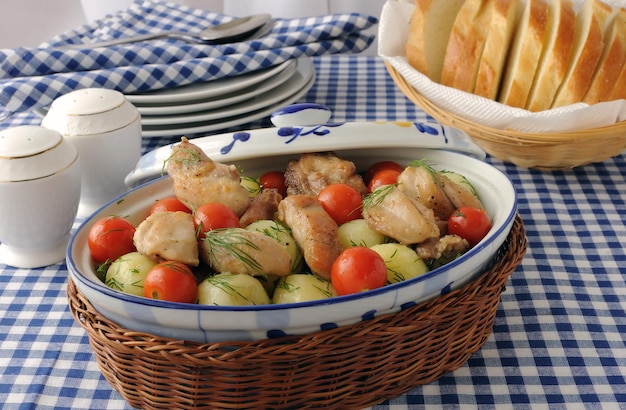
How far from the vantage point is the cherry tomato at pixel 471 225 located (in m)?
1.09

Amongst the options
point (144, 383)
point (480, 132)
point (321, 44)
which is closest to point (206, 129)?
point (321, 44)

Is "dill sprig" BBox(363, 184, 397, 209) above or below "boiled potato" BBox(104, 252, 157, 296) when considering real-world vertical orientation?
above

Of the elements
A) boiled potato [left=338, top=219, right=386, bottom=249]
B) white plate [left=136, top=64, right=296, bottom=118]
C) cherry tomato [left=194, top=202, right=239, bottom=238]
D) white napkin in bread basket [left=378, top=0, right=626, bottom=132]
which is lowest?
white plate [left=136, top=64, right=296, bottom=118]

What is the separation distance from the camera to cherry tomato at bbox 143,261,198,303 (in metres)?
0.95

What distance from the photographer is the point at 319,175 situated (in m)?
1.23

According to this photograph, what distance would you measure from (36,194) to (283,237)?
0.52 meters

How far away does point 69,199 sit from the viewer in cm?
134

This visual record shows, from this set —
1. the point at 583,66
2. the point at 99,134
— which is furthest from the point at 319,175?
the point at 583,66

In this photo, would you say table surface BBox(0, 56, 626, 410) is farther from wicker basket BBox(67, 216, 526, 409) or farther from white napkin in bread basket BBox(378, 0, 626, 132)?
white napkin in bread basket BBox(378, 0, 626, 132)

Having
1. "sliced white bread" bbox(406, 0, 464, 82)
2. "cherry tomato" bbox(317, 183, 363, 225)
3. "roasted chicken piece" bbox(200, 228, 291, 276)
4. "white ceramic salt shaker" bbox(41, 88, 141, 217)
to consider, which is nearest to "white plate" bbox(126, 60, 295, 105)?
"white ceramic salt shaker" bbox(41, 88, 141, 217)

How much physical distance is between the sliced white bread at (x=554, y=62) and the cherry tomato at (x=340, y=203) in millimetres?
722

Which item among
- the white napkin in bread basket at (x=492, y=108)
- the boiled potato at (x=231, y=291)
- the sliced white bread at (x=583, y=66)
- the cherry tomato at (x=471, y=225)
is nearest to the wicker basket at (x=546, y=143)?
the white napkin in bread basket at (x=492, y=108)

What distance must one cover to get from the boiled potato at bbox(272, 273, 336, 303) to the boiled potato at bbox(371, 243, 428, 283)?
0.32 feet

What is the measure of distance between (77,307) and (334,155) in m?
0.55
